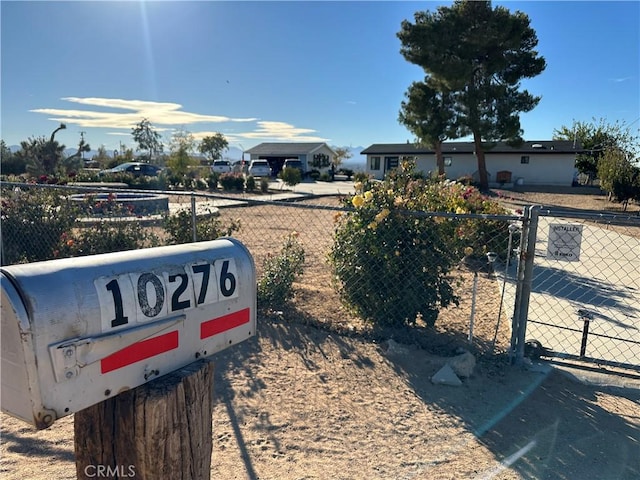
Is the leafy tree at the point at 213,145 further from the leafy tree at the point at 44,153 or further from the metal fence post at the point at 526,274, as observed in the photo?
the metal fence post at the point at 526,274

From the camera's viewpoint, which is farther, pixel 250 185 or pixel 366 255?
pixel 250 185

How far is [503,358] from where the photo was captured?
3793 millimetres

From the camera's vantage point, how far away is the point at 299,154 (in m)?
51.7

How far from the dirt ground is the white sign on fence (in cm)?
95

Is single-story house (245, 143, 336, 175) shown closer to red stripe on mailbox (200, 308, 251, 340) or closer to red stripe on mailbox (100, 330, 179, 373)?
red stripe on mailbox (200, 308, 251, 340)

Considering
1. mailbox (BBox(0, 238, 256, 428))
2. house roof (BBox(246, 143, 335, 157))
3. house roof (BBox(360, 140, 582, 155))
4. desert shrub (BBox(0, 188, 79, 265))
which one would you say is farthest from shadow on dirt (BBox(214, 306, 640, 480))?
house roof (BBox(246, 143, 335, 157))

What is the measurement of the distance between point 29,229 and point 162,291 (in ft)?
21.2

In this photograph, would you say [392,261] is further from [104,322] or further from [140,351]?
[104,322]

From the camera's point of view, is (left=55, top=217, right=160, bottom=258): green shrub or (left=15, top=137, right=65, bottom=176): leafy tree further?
(left=15, top=137, right=65, bottom=176): leafy tree

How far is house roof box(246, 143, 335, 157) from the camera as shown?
5222 centimetres

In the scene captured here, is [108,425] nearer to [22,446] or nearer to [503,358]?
[22,446]

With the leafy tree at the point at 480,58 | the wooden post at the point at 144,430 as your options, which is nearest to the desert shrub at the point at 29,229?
the wooden post at the point at 144,430

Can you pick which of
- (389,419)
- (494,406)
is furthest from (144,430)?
(494,406)

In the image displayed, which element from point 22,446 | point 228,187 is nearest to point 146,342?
point 22,446
